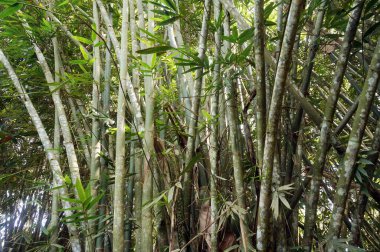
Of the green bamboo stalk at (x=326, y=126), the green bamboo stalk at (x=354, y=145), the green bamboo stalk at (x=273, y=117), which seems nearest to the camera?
the green bamboo stalk at (x=273, y=117)

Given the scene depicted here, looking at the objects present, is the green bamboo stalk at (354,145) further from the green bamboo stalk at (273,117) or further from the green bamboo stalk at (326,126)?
A: the green bamboo stalk at (273,117)

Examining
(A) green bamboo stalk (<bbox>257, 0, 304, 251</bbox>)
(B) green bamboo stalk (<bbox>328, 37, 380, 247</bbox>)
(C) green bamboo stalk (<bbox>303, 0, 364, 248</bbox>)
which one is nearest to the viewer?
(A) green bamboo stalk (<bbox>257, 0, 304, 251</bbox>)

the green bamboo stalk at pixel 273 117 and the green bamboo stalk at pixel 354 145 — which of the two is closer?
the green bamboo stalk at pixel 273 117

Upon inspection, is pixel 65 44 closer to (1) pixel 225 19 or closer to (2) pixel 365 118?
(1) pixel 225 19

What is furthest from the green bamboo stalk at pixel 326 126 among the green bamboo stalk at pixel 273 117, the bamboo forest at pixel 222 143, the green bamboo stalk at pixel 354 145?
the green bamboo stalk at pixel 273 117

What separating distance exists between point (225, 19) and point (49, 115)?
2.05m

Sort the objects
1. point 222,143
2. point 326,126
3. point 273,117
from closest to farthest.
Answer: point 273,117 → point 326,126 → point 222,143

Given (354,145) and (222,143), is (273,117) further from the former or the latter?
(222,143)

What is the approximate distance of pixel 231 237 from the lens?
152cm

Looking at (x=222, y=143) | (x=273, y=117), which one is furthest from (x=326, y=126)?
(x=222, y=143)

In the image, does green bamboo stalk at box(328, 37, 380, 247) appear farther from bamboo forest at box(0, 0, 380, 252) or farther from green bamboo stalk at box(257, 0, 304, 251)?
green bamboo stalk at box(257, 0, 304, 251)

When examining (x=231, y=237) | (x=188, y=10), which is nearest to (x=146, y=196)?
(x=231, y=237)

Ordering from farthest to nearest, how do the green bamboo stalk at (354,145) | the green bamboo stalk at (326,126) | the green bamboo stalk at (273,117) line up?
the green bamboo stalk at (326,126), the green bamboo stalk at (354,145), the green bamboo stalk at (273,117)

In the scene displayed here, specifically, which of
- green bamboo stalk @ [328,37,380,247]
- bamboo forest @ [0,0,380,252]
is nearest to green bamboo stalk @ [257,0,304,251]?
bamboo forest @ [0,0,380,252]
